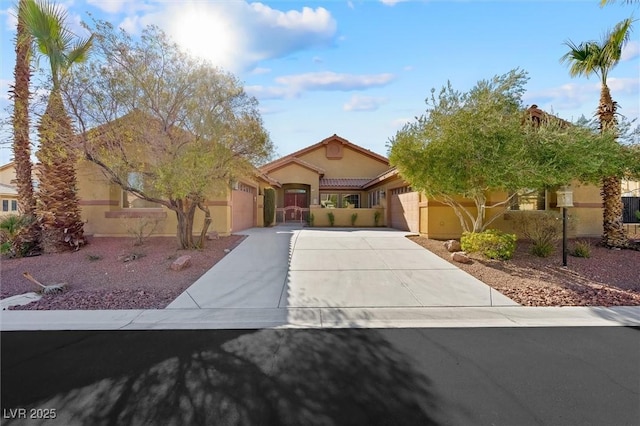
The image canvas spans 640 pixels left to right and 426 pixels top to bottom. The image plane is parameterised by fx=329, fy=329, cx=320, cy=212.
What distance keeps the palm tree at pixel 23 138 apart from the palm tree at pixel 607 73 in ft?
61.2

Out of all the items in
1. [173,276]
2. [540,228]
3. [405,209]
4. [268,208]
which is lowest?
[173,276]

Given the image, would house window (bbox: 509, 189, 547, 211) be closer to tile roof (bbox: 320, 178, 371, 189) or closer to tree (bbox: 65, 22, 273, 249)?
tree (bbox: 65, 22, 273, 249)

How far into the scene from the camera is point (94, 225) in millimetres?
14219

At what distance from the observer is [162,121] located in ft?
32.2

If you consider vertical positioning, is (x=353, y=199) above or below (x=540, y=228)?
above

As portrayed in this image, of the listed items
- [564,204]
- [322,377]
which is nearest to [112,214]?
[322,377]

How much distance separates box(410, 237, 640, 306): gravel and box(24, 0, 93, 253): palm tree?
12.1 metres

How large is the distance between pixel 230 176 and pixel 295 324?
6.16 metres

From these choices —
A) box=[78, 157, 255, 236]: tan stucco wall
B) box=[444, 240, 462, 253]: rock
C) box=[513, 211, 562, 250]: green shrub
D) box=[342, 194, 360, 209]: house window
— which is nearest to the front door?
box=[342, 194, 360, 209]: house window

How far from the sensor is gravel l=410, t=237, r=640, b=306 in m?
7.22

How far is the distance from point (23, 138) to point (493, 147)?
1505 cm

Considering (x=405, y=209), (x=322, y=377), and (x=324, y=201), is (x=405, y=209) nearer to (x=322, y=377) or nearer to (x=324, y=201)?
(x=324, y=201)

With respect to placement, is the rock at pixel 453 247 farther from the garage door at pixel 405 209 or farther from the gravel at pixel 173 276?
→ the garage door at pixel 405 209

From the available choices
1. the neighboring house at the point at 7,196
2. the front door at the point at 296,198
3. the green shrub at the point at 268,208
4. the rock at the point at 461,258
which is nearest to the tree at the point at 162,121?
the rock at the point at 461,258
